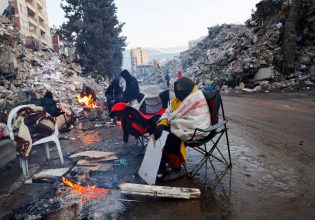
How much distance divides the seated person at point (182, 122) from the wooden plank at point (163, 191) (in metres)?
0.59

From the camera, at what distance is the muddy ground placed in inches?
127

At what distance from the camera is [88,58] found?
1121 inches

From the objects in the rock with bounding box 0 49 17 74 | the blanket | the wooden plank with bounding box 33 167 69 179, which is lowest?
the wooden plank with bounding box 33 167 69 179

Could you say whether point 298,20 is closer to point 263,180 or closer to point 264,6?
point 264,6

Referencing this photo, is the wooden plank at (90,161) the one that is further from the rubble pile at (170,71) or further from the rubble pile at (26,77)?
the rubble pile at (170,71)

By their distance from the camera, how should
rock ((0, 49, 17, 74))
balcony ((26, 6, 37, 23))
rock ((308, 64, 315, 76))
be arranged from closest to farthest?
rock ((0, 49, 17, 74)) → rock ((308, 64, 315, 76)) → balcony ((26, 6, 37, 23))

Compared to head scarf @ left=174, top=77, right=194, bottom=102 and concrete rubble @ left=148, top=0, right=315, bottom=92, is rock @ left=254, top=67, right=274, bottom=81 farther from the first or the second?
head scarf @ left=174, top=77, right=194, bottom=102

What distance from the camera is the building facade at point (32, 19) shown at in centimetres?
3653

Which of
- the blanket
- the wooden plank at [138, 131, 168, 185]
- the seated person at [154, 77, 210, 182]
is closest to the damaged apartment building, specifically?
the blanket

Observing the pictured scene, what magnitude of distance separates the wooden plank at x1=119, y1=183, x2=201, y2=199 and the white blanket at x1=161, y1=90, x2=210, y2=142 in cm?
78

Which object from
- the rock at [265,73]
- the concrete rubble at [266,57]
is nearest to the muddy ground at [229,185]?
the concrete rubble at [266,57]

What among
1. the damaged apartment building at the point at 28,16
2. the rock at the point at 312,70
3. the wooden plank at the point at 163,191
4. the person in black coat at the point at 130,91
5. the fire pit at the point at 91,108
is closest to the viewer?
the wooden plank at the point at 163,191

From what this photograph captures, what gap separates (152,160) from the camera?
4258mm

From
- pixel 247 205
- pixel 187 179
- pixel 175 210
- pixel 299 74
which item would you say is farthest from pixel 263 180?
pixel 299 74
